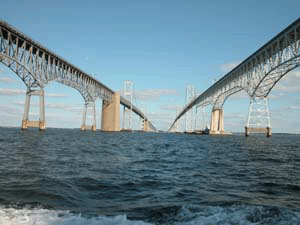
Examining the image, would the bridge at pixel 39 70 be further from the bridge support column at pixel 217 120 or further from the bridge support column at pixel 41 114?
the bridge support column at pixel 217 120

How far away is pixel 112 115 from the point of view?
88562 millimetres

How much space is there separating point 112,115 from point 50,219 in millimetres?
Answer: 84248

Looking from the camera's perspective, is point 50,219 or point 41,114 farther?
point 41,114

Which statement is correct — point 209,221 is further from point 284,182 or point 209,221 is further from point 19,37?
point 19,37

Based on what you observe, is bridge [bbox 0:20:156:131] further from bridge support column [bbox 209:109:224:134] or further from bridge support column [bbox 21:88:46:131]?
bridge support column [bbox 209:109:224:134]

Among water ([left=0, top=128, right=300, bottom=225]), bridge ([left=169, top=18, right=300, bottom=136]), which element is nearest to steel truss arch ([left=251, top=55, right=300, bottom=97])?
bridge ([left=169, top=18, right=300, bottom=136])

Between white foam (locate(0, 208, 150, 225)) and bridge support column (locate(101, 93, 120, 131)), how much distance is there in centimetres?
8136

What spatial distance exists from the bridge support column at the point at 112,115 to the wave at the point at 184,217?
→ 81341mm

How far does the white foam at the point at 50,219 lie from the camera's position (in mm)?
4785

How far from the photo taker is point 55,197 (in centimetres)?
659

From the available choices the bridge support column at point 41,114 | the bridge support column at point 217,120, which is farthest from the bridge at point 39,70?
the bridge support column at point 217,120

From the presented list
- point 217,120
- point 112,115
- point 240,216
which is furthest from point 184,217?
point 217,120

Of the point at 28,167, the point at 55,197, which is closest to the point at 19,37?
the point at 28,167

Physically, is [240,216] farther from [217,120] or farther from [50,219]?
[217,120]
